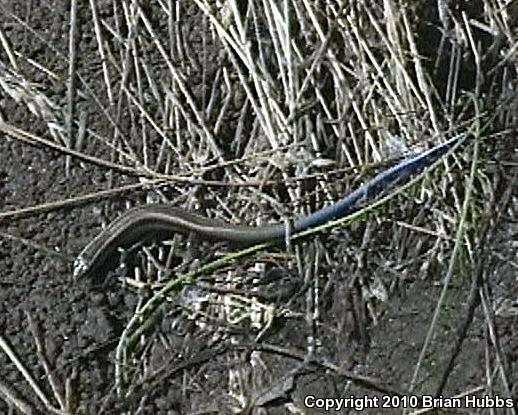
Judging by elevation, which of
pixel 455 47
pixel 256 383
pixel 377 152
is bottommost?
pixel 256 383

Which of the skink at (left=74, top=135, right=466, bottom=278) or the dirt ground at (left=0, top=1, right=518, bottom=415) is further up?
the skink at (left=74, top=135, right=466, bottom=278)

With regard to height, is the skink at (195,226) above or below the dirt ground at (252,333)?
above

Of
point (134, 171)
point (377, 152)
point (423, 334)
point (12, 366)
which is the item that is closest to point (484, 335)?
point (423, 334)

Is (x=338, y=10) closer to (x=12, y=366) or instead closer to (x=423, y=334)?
(x=423, y=334)
